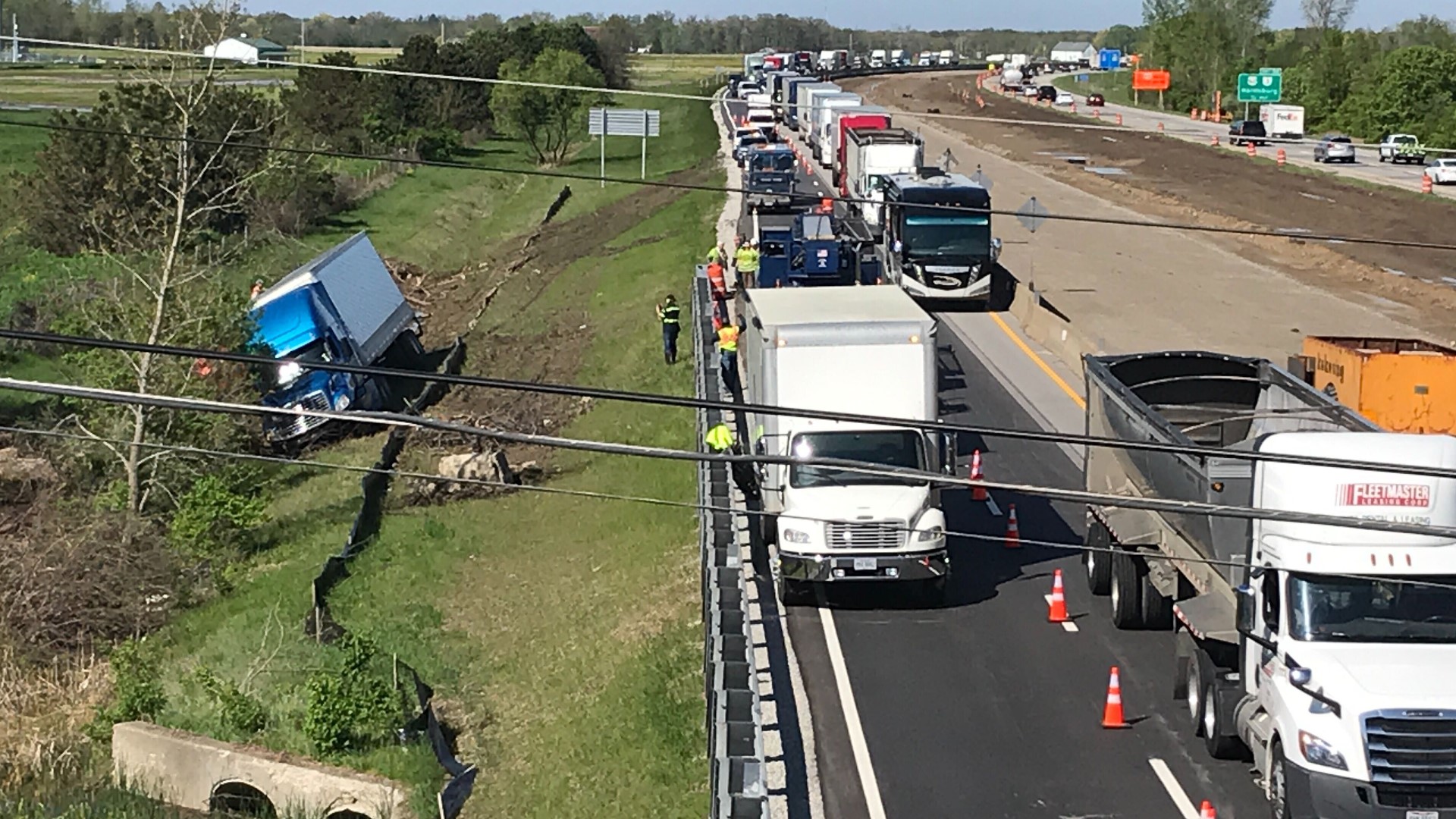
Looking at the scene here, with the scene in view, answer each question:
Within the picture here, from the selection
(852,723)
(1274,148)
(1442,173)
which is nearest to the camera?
(852,723)

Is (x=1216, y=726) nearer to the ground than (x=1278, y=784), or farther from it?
nearer to the ground

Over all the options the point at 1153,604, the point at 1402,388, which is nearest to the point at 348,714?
the point at 1153,604

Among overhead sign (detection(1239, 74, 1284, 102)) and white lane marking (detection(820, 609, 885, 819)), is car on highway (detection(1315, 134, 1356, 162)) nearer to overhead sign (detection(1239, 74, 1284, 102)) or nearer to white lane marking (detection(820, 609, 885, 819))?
overhead sign (detection(1239, 74, 1284, 102))

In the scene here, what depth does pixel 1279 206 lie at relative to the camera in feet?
215

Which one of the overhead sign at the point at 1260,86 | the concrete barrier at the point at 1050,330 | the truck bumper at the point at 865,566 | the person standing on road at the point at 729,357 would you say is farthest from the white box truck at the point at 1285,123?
the truck bumper at the point at 865,566

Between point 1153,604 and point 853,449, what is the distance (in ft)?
12.1

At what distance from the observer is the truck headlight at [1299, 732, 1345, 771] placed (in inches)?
453

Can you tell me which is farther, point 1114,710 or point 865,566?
point 865,566

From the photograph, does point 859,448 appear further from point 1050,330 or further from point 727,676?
point 1050,330

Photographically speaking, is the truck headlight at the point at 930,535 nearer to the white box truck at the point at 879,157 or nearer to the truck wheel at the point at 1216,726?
the truck wheel at the point at 1216,726

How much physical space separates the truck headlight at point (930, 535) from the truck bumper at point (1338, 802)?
6.35m

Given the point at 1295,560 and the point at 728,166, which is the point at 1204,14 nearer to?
the point at 728,166

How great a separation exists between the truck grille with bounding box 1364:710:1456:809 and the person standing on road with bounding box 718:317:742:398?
17.1 meters

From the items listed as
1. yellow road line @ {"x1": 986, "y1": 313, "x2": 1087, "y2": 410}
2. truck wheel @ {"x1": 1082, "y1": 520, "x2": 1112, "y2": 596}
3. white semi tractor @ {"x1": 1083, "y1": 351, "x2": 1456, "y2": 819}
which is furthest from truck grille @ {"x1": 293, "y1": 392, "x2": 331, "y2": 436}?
white semi tractor @ {"x1": 1083, "y1": 351, "x2": 1456, "y2": 819}
